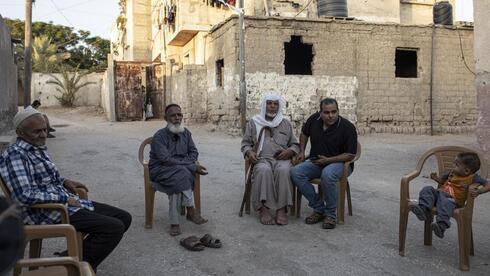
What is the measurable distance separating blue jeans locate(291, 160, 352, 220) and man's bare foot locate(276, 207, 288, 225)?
28 cm

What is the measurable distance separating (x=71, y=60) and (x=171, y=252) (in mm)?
35895

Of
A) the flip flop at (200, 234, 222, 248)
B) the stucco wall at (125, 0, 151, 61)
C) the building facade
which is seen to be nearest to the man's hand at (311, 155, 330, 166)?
the flip flop at (200, 234, 222, 248)

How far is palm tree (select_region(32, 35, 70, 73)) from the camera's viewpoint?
2927 cm

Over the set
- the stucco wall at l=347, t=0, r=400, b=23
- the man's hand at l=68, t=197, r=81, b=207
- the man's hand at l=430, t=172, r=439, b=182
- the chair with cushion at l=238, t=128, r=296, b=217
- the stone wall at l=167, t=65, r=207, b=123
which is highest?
the stucco wall at l=347, t=0, r=400, b=23

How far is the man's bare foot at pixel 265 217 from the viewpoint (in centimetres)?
465

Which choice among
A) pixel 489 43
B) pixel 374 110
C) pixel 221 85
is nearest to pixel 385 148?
pixel 374 110

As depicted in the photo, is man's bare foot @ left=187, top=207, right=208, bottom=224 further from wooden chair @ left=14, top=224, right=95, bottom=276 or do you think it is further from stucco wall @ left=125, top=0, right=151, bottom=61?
stucco wall @ left=125, top=0, right=151, bottom=61

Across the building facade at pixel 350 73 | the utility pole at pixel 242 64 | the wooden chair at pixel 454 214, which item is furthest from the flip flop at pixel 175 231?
the building facade at pixel 350 73

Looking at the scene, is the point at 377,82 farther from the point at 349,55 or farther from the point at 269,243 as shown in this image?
the point at 269,243

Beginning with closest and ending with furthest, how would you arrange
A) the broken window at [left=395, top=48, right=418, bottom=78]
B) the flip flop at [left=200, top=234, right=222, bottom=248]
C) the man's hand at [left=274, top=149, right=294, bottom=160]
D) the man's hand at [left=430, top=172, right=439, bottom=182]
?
the man's hand at [left=430, top=172, right=439, bottom=182] → the flip flop at [left=200, top=234, right=222, bottom=248] → the man's hand at [left=274, top=149, right=294, bottom=160] → the broken window at [left=395, top=48, right=418, bottom=78]

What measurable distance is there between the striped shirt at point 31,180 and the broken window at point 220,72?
42.7 ft

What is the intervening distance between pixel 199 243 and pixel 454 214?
6.62 ft

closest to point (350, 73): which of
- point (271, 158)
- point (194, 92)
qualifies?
point (194, 92)

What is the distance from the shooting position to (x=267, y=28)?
46.3 ft
